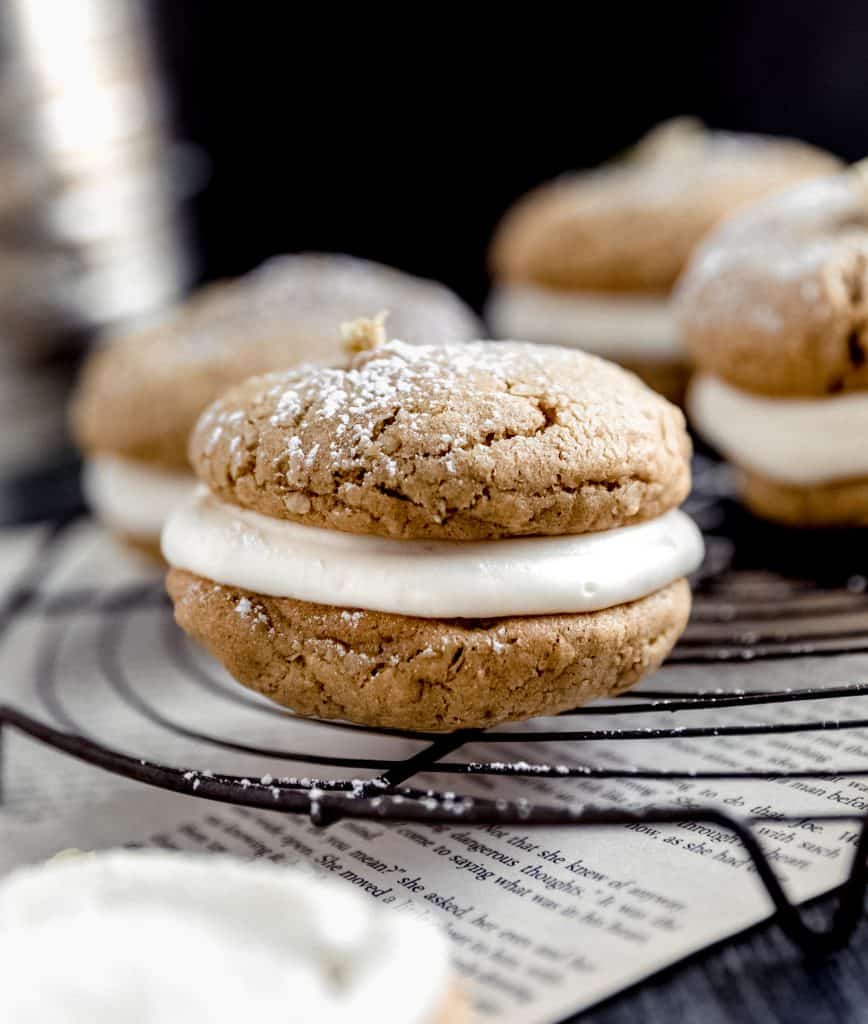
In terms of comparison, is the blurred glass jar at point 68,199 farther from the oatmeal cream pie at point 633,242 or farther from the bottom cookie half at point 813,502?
the bottom cookie half at point 813,502

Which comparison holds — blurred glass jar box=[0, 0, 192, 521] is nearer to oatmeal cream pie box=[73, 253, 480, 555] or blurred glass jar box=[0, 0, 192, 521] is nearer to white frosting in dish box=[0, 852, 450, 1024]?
oatmeal cream pie box=[73, 253, 480, 555]

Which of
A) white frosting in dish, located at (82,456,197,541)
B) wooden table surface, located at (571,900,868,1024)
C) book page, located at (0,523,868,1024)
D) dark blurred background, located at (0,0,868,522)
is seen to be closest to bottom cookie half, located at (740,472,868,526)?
book page, located at (0,523,868,1024)

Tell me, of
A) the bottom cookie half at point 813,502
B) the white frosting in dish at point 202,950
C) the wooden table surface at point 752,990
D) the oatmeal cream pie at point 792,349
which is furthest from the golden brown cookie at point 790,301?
the white frosting in dish at point 202,950

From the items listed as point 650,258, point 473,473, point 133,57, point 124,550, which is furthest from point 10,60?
point 473,473

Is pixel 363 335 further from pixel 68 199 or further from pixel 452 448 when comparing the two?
pixel 68 199

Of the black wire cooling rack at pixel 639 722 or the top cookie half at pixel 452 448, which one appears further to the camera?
the top cookie half at pixel 452 448
